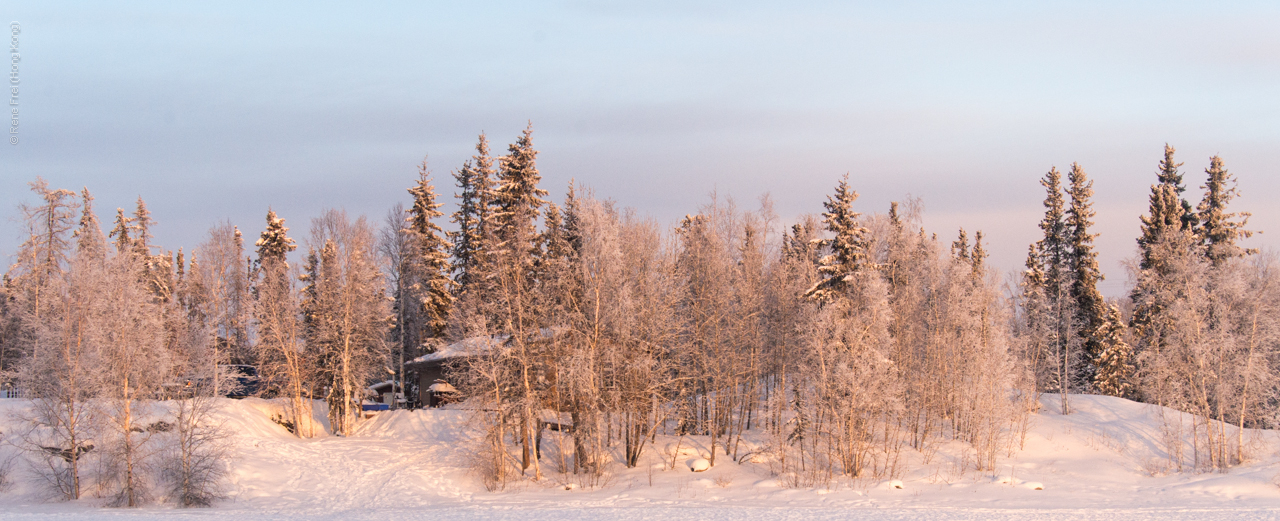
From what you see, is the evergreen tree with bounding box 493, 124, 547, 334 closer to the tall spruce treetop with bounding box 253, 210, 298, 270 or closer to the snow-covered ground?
the snow-covered ground

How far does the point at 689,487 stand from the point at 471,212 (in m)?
21.8

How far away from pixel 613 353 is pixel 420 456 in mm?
10909

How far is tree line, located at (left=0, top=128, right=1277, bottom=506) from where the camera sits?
29.5 m

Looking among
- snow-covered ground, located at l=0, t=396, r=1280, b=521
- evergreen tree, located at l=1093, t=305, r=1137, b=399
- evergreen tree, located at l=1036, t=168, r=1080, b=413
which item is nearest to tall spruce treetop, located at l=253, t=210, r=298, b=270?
snow-covered ground, located at l=0, t=396, r=1280, b=521

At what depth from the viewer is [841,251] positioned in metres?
33.4

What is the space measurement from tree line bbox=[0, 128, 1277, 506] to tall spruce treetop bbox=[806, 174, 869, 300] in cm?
11

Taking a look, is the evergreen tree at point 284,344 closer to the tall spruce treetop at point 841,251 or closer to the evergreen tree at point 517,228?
the evergreen tree at point 517,228

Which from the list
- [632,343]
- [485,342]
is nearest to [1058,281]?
[632,343]

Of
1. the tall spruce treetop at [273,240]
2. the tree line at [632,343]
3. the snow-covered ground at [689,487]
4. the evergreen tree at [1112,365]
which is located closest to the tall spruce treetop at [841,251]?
the tree line at [632,343]

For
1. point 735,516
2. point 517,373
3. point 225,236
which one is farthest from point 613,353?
point 225,236

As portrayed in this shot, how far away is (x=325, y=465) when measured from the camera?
34.2 m

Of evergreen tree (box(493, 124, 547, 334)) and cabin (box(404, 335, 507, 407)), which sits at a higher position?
evergreen tree (box(493, 124, 547, 334))

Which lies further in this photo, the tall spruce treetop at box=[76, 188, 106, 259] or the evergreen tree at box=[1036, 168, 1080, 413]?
the evergreen tree at box=[1036, 168, 1080, 413]

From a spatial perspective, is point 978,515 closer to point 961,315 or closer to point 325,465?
point 961,315
